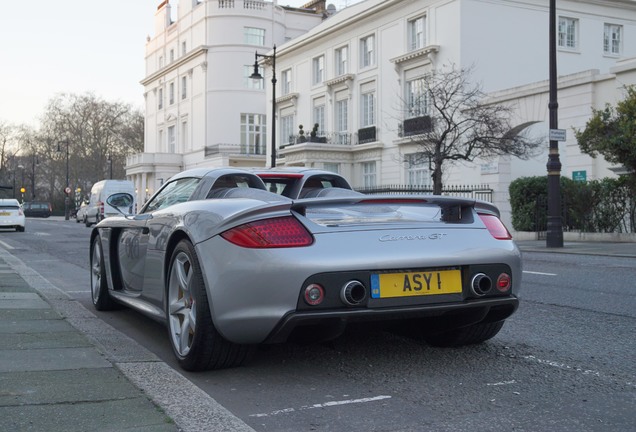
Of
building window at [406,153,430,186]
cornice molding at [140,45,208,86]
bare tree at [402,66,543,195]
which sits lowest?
building window at [406,153,430,186]

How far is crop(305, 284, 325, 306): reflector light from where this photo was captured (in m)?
4.05

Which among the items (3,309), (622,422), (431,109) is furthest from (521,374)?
(431,109)

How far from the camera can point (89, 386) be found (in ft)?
13.0

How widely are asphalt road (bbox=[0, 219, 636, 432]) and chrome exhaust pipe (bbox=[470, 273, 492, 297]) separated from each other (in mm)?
491

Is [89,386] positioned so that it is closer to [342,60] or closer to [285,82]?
[342,60]

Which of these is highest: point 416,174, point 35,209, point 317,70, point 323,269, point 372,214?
point 317,70

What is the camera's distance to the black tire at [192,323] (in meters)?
4.30

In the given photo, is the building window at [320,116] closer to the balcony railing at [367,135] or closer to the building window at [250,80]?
the balcony railing at [367,135]

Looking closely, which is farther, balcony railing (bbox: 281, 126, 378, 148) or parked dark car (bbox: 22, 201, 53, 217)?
parked dark car (bbox: 22, 201, 53, 217)

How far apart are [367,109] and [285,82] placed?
10485mm

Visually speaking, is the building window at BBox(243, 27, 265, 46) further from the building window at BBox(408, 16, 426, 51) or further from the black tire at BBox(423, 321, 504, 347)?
the black tire at BBox(423, 321, 504, 347)

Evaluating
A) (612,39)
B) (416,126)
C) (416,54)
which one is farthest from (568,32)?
(416,126)

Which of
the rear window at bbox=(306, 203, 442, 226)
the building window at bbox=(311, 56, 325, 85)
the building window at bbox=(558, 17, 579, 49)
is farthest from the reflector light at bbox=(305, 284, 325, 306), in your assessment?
the building window at bbox=(311, 56, 325, 85)

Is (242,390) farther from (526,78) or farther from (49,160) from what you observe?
(49,160)
